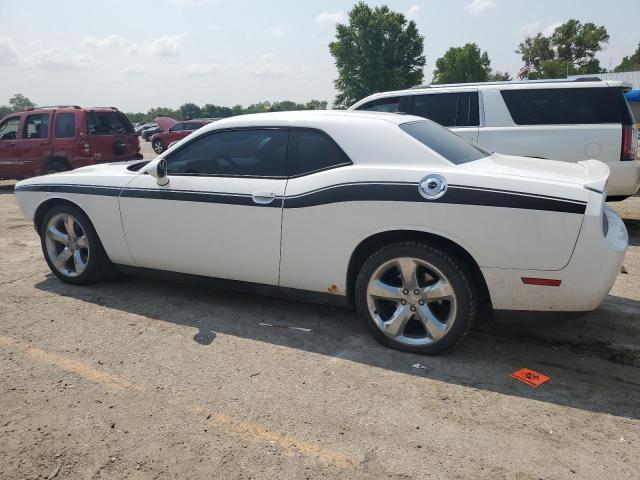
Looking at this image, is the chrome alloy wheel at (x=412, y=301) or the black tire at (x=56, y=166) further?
the black tire at (x=56, y=166)

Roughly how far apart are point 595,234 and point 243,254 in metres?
2.33

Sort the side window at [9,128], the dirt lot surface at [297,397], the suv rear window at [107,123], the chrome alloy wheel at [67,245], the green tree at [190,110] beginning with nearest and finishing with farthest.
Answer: the dirt lot surface at [297,397]
the chrome alloy wheel at [67,245]
the suv rear window at [107,123]
the side window at [9,128]
the green tree at [190,110]

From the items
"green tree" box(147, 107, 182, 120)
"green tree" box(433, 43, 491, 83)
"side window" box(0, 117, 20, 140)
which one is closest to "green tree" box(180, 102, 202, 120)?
"green tree" box(147, 107, 182, 120)

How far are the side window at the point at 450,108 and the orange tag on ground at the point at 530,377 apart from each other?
4377mm

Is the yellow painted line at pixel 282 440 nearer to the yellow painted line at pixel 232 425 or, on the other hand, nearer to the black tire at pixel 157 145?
the yellow painted line at pixel 232 425

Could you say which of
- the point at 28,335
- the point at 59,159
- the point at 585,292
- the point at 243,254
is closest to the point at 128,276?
the point at 28,335

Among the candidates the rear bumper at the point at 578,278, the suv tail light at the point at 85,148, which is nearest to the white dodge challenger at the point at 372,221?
the rear bumper at the point at 578,278

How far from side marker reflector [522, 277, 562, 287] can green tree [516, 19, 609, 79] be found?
7059 centimetres

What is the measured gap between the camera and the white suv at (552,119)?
623cm

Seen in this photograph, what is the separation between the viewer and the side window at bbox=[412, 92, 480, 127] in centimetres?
690

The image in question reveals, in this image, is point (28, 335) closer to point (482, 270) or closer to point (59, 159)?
point (482, 270)

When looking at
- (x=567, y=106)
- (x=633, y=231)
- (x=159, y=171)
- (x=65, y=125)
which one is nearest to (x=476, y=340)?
(x=159, y=171)

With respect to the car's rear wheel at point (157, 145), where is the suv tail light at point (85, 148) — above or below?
above

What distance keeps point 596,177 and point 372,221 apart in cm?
142
